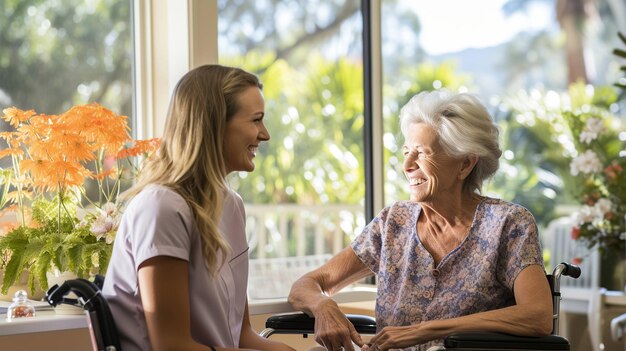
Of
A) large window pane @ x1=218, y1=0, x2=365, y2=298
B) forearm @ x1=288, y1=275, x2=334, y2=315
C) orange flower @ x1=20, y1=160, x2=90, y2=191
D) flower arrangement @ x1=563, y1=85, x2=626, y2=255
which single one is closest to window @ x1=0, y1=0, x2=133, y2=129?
orange flower @ x1=20, y1=160, x2=90, y2=191

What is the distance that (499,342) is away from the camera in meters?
2.06

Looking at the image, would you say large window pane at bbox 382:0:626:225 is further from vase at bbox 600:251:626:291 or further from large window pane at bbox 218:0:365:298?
vase at bbox 600:251:626:291

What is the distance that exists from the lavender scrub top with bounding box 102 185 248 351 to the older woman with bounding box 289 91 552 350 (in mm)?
464

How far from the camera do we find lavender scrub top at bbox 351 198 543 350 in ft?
7.70

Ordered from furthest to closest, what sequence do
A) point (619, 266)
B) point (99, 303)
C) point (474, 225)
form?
1. point (619, 266)
2. point (474, 225)
3. point (99, 303)

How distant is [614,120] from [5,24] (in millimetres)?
5003

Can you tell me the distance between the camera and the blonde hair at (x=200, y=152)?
1845 millimetres

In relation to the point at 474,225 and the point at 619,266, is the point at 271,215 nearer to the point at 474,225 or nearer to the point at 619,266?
the point at 619,266

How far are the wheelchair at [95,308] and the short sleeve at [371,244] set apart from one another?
3.19 feet

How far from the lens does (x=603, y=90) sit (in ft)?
24.2

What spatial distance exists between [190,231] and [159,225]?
8 cm

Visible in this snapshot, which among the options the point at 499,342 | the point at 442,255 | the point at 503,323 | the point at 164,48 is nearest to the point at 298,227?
the point at 164,48

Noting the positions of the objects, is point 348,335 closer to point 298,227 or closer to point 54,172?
point 54,172

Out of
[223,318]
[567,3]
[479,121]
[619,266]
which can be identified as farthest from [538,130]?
[223,318]
